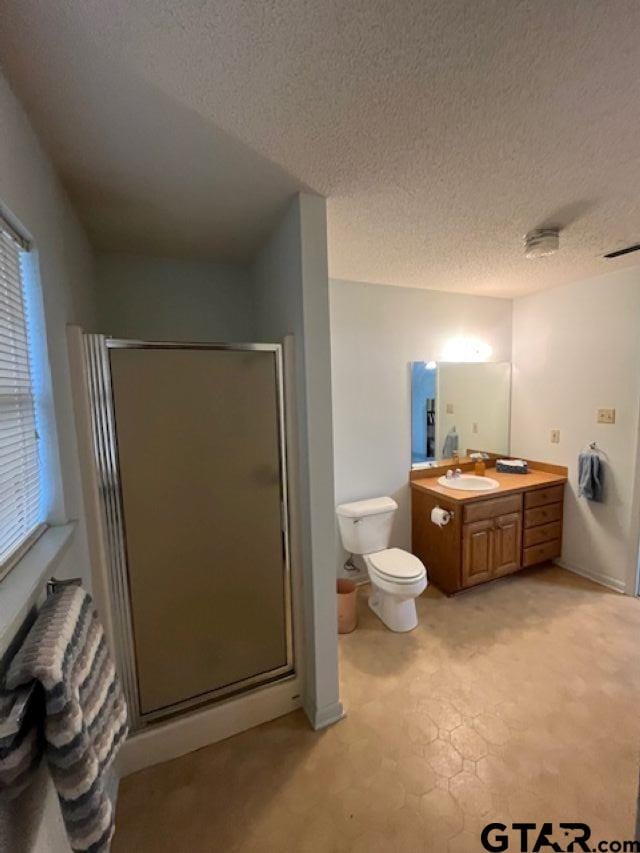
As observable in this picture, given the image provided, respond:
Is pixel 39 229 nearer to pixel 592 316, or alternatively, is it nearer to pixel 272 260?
pixel 272 260

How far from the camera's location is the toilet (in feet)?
7.22

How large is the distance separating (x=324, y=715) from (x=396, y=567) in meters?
0.91

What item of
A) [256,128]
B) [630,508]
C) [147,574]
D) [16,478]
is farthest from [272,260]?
[630,508]

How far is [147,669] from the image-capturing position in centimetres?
153

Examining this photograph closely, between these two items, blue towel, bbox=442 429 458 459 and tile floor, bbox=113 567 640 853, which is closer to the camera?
tile floor, bbox=113 567 640 853

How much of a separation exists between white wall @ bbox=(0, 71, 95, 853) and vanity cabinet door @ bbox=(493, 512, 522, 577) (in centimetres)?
259

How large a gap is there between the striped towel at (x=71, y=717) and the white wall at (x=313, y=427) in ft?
2.93

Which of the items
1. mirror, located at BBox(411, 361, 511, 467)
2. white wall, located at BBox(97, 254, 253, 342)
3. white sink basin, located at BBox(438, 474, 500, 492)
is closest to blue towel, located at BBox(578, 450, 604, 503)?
white sink basin, located at BBox(438, 474, 500, 492)

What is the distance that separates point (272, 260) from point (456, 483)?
2.16 metres

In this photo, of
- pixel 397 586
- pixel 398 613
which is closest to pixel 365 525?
pixel 397 586

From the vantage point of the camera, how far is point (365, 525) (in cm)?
255

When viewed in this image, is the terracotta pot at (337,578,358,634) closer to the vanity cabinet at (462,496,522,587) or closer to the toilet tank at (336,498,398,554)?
the toilet tank at (336,498,398,554)

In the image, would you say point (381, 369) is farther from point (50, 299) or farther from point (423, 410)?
point (50, 299)

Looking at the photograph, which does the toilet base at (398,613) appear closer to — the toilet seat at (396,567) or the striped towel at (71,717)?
the toilet seat at (396,567)
